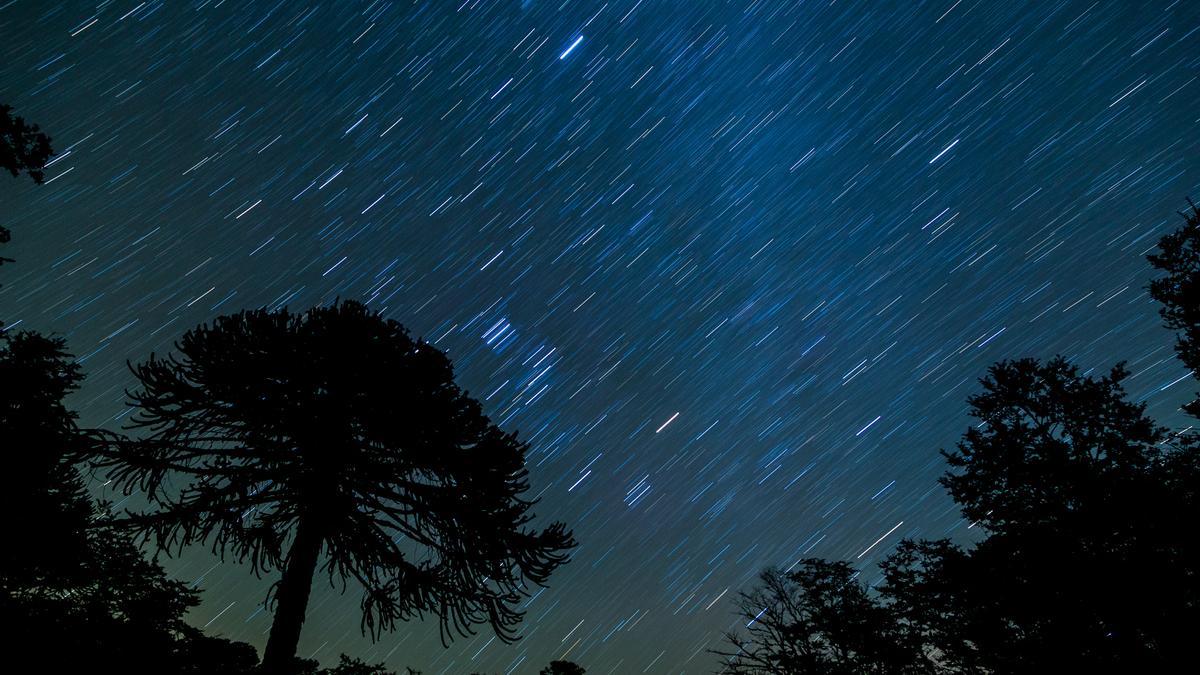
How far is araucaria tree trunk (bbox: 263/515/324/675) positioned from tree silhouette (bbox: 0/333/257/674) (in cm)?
156

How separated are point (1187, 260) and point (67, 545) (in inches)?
890

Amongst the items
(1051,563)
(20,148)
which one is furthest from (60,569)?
(1051,563)

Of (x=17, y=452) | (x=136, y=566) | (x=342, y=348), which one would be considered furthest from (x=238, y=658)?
(x=136, y=566)

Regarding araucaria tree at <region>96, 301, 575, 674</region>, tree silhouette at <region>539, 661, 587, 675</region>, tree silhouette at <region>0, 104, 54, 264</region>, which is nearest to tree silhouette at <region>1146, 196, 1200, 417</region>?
araucaria tree at <region>96, 301, 575, 674</region>

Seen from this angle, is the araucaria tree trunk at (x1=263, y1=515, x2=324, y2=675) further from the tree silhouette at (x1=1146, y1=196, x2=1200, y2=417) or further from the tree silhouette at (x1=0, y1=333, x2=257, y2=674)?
the tree silhouette at (x1=1146, y1=196, x2=1200, y2=417)

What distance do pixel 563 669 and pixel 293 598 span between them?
28547 millimetres

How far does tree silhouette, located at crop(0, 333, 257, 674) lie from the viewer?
5.07m

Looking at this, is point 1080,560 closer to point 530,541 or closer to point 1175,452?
point 1175,452

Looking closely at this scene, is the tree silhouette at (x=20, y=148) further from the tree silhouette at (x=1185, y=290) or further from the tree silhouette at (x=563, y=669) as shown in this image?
the tree silhouette at (x=563, y=669)

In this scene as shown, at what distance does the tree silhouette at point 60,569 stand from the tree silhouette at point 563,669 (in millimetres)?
22335

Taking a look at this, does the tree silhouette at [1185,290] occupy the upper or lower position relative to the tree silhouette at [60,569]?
lower

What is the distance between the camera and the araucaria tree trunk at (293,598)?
5.04m

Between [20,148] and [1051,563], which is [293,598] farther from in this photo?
[1051,563]

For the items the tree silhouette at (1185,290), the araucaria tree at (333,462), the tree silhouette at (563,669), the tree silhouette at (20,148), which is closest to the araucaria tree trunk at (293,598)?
the araucaria tree at (333,462)
